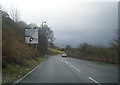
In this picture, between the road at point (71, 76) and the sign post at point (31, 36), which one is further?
the sign post at point (31, 36)

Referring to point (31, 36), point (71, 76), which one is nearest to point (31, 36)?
point (31, 36)

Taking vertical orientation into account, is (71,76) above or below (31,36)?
below

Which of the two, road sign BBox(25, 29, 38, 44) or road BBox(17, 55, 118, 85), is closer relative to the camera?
road BBox(17, 55, 118, 85)

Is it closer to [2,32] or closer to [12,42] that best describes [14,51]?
[12,42]

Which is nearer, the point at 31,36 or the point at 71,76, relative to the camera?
the point at 71,76

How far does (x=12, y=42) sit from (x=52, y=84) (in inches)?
320

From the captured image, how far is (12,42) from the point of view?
55.6 feet

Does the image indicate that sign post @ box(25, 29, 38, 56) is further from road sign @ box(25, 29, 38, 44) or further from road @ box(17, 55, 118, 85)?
road @ box(17, 55, 118, 85)

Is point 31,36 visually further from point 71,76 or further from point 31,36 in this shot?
point 71,76

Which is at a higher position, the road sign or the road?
the road sign

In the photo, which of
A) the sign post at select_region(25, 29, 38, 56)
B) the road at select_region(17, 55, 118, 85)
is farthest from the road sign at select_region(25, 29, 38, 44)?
the road at select_region(17, 55, 118, 85)

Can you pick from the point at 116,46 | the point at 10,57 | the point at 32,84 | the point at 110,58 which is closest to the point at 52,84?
the point at 32,84

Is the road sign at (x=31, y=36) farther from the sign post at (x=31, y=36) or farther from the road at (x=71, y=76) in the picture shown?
the road at (x=71, y=76)

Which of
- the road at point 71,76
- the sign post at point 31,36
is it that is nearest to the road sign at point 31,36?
the sign post at point 31,36
